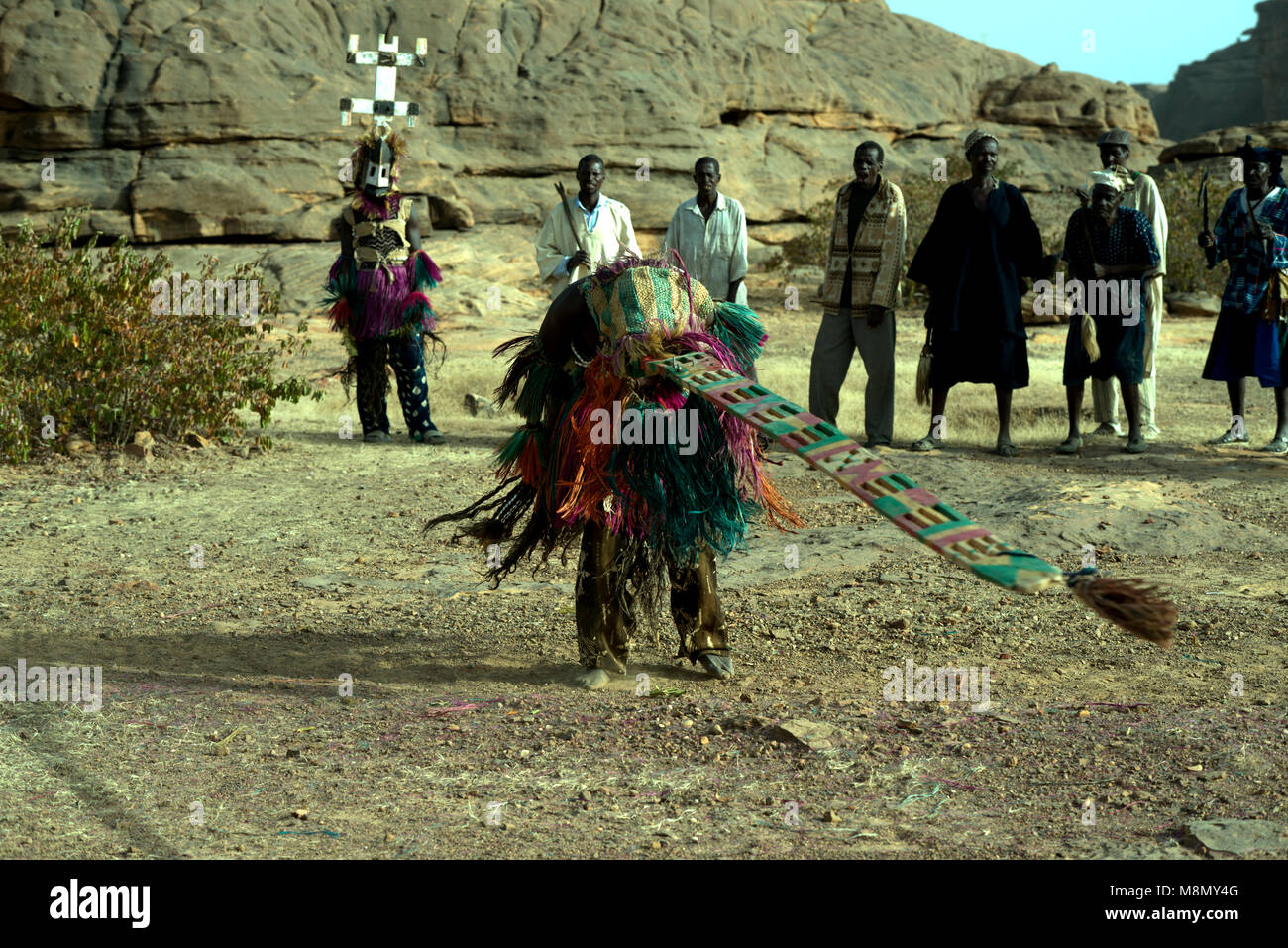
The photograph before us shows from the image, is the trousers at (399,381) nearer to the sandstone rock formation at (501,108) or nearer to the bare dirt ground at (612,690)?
the bare dirt ground at (612,690)

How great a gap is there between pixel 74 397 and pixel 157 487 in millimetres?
1059

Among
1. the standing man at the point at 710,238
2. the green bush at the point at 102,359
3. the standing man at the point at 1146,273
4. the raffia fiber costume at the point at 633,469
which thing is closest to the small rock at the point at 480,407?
the green bush at the point at 102,359

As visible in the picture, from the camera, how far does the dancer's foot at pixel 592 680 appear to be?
4.63m

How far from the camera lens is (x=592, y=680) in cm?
464

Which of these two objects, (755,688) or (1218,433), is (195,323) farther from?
(1218,433)

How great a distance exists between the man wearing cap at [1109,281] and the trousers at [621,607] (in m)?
4.89

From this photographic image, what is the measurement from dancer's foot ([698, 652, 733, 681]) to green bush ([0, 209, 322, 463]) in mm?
5229

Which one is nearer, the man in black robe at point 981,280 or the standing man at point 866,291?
the man in black robe at point 981,280

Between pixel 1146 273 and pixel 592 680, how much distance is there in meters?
5.66

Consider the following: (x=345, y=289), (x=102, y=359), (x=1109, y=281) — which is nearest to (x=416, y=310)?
(x=345, y=289)

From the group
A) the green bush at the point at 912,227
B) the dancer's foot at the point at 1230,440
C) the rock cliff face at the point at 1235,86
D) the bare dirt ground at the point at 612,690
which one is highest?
the rock cliff face at the point at 1235,86

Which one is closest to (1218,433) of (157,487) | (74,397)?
(157,487)

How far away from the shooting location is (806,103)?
24609mm

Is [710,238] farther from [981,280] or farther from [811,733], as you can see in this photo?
[811,733]
